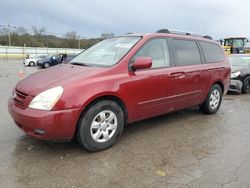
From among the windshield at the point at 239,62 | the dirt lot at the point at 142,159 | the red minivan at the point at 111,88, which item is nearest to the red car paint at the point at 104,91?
the red minivan at the point at 111,88

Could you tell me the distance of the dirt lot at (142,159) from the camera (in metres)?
3.04

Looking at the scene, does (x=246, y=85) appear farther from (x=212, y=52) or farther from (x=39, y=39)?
(x=39, y=39)

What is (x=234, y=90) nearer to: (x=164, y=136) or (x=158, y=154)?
(x=164, y=136)

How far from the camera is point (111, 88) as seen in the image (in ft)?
12.4

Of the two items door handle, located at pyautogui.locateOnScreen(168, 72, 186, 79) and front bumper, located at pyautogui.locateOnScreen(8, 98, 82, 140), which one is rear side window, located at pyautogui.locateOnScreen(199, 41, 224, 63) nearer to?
door handle, located at pyautogui.locateOnScreen(168, 72, 186, 79)

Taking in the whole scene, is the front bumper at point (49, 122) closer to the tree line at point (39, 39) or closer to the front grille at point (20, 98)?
the front grille at point (20, 98)

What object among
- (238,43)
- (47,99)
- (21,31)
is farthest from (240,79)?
(21,31)

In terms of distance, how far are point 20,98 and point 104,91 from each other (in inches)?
46.1

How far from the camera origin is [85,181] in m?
3.01

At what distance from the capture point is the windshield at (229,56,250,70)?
9506 mm

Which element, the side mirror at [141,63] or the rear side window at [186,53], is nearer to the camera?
the side mirror at [141,63]

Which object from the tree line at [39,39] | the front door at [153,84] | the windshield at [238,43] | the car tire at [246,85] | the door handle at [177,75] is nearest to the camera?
the front door at [153,84]

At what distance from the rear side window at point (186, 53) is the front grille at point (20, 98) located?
2718 millimetres

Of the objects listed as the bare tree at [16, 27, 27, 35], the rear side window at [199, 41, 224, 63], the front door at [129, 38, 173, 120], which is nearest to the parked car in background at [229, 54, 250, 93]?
the rear side window at [199, 41, 224, 63]
